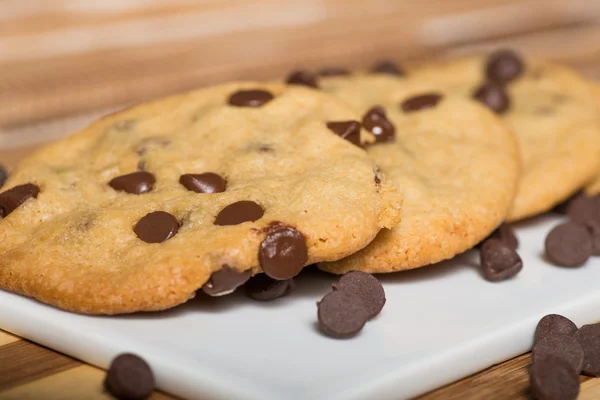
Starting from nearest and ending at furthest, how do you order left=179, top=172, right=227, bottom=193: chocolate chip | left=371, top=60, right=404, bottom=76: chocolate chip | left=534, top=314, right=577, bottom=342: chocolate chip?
left=534, top=314, right=577, bottom=342: chocolate chip < left=179, top=172, right=227, bottom=193: chocolate chip < left=371, top=60, right=404, bottom=76: chocolate chip

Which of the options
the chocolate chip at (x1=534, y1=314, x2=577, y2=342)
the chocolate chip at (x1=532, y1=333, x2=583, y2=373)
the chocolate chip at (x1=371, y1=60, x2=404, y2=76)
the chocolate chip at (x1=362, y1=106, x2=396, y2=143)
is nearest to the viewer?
the chocolate chip at (x1=532, y1=333, x2=583, y2=373)

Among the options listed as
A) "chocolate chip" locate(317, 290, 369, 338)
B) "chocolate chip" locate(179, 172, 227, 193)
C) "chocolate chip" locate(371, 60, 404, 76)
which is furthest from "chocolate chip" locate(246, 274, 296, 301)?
"chocolate chip" locate(371, 60, 404, 76)

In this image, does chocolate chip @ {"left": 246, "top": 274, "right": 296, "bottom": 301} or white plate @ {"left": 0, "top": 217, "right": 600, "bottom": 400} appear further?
chocolate chip @ {"left": 246, "top": 274, "right": 296, "bottom": 301}

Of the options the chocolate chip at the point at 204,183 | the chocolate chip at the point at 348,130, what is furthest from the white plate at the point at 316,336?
the chocolate chip at the point at 348,130

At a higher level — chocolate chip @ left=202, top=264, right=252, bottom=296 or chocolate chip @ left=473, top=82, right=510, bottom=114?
chocolate chip @ left=473, top=82, right=510, bottom=114

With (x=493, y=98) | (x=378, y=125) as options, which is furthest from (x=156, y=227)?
(x=493, y=98)

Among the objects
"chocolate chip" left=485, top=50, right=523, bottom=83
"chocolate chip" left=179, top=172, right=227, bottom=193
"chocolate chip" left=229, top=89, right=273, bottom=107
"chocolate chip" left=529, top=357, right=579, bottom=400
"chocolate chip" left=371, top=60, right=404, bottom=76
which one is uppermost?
"chocolate chip" left=371, top=60, right=404, bottom=76

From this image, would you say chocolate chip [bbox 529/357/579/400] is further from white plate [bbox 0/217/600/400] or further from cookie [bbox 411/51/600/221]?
cookie [bbox 411/51/600/221]

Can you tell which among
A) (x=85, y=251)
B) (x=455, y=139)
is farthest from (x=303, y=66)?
(x=85, y=251)
